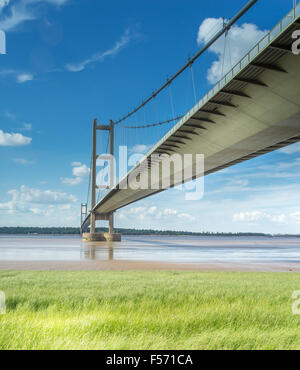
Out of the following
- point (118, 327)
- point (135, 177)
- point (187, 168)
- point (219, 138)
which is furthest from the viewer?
point (135, 177)

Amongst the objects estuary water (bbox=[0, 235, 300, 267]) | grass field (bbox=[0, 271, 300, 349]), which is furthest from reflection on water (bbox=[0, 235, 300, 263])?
grass field (bbox=[0, 271, 300, 349])

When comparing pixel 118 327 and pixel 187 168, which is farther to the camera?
pixel 187 168

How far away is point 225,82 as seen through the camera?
58.5ft

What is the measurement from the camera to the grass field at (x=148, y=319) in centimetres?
434

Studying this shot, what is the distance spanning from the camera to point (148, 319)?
5.50 meters

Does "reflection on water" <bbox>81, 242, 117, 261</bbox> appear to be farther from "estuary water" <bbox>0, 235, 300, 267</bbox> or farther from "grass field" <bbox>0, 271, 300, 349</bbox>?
"grass field" <bbox>0, 271, 300, 349</bbox>

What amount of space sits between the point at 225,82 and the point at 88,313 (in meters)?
14.9

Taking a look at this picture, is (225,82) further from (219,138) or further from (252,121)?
(219,138)

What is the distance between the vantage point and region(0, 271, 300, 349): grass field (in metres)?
4.34

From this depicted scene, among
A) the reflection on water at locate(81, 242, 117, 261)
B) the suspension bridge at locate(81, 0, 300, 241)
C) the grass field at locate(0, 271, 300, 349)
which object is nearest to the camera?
the grass field at locate(0, 271, 300, 349)

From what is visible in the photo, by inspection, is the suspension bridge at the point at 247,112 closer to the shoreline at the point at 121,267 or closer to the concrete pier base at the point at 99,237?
the shoreline at the point at 121,267

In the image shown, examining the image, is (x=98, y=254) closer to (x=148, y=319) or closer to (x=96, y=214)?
(x=148, y=319)

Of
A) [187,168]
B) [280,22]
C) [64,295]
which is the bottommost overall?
[64,295]
